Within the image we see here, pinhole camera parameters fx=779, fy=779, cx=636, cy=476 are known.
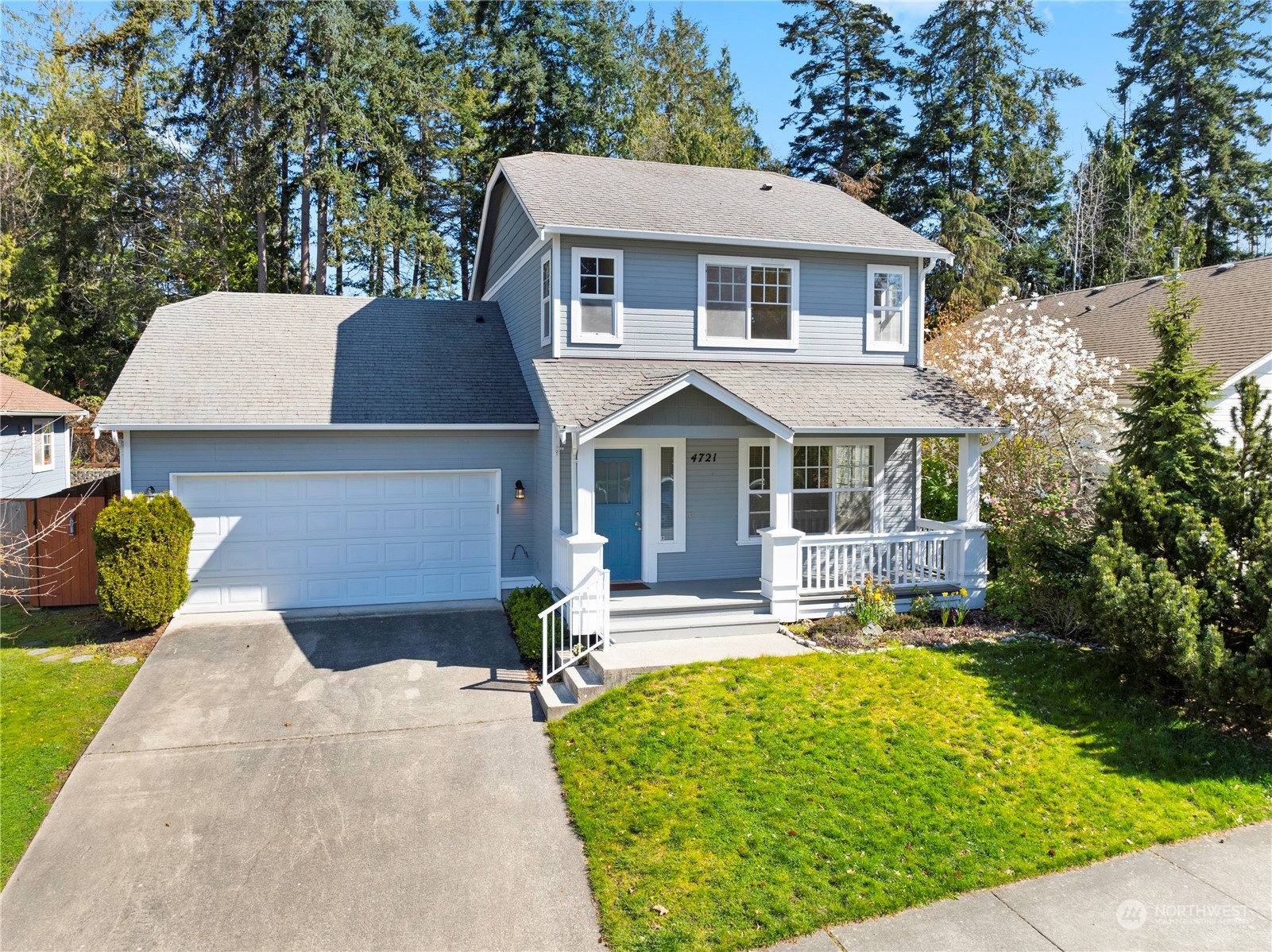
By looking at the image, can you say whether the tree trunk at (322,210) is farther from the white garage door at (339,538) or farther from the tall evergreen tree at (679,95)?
the white garage door at (339,538)

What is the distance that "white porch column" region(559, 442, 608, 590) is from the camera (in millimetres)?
9383

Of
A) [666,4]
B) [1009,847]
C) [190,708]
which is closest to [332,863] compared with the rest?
[190,708]

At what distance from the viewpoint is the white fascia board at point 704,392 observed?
369 inches

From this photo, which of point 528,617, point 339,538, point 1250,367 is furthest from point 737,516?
point 1250,367

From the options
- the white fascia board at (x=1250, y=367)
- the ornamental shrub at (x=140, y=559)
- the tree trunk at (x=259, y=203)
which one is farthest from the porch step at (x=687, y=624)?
the tree trunk at (x=259, y=203)

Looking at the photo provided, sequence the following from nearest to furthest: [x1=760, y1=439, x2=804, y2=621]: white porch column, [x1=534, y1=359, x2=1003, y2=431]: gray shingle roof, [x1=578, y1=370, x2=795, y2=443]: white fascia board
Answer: [x1=578, y1=370, x2=795, y2=443]: white fascia board < [x1=760, y1=439, x2=804, y2=621]: white porch column < [x1=534, y1=359, x2=1003, y2=431]: gray shingle roof

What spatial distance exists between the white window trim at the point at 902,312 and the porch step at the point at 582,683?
A: 741 centimetres

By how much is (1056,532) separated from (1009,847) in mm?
6075

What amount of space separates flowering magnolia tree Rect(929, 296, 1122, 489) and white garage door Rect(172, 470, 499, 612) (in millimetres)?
9040

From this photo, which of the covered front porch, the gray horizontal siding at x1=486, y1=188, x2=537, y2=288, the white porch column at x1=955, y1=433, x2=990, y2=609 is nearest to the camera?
the covered front porch

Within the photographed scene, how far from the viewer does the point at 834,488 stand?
41.4 feet

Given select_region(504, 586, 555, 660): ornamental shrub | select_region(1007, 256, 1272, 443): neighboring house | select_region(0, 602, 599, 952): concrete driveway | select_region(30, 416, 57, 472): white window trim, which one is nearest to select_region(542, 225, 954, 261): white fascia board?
select_region(1007, 256, 1272, 443): neighboring house

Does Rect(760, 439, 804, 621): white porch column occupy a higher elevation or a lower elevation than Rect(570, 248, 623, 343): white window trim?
lower

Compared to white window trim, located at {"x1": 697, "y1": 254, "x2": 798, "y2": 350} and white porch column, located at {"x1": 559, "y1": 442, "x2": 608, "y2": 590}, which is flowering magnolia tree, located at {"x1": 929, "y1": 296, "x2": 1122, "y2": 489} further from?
white porch column, located at {"x1": 559, "y1": 442, "x2": 608, "y2": 590}
